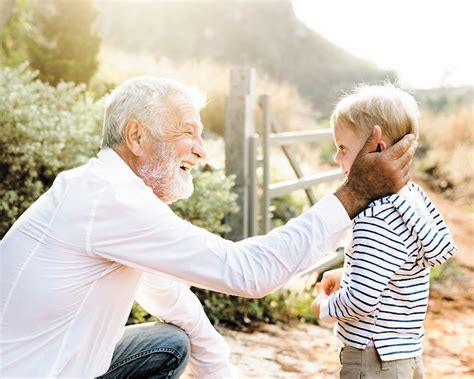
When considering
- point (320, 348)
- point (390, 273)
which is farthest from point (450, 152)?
point (390, 273)

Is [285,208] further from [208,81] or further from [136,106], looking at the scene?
[136,106]

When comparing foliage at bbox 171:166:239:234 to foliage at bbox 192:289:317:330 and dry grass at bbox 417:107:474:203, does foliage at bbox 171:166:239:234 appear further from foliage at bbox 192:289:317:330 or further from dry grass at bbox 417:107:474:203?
dry grass at bbox 417:107:474:203

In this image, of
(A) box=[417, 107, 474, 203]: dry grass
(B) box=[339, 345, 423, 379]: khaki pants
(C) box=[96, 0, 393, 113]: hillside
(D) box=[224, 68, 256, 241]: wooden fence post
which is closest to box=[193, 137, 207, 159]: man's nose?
(B) box=[339, 345, 423, 379]: khaki pants

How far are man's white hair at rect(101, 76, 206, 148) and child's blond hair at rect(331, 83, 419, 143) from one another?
652 mm

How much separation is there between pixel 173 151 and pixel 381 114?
2.51ft

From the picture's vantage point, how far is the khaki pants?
2262 mm

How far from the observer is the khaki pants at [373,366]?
2.26 meters

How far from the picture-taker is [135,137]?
240 centimetres

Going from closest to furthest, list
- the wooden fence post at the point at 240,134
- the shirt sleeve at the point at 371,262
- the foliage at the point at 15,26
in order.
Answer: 1. the shirt sleeve at the point at 371,262
2. the wooden fence post at the point at 240,134
3. the foliage at the point at 15,26

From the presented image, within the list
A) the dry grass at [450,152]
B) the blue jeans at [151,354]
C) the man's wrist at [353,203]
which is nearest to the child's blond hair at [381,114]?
the man's wrist at [353,203]

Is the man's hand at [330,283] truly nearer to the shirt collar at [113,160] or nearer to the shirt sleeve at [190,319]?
the shirt sleeve at [190,319]

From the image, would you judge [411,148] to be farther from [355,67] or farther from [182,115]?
[355,67]

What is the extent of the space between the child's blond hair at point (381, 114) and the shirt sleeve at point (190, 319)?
1.05 meters

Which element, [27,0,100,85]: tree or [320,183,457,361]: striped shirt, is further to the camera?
[27,0,100,85]: tree
